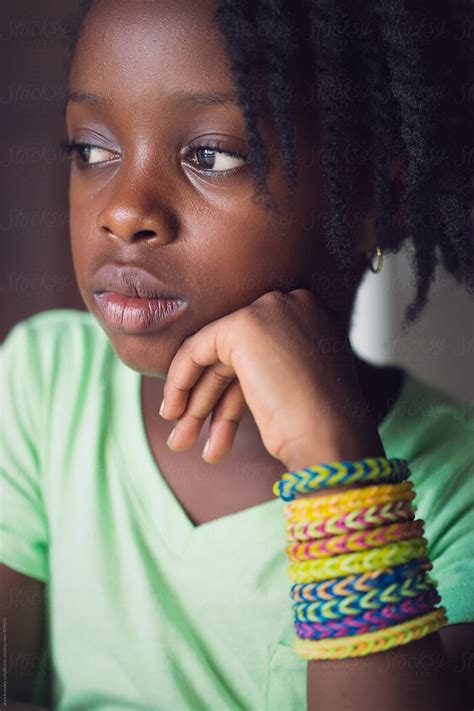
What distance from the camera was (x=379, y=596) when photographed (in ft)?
2.10

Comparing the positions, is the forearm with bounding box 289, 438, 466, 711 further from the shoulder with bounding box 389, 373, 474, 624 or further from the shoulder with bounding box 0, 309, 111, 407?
the shoulder with bounding box 0, 309, 111, 407

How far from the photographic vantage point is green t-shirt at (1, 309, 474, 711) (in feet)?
2.72

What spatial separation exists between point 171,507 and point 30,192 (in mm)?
610

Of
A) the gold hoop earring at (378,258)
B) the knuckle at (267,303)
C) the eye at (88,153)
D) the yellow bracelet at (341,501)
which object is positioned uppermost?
the eye at (88,153)

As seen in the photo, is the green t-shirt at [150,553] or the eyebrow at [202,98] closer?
the eyebrow at [202,98]

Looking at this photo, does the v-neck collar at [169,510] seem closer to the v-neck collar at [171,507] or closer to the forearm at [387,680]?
the v-neck collar at [171,507]

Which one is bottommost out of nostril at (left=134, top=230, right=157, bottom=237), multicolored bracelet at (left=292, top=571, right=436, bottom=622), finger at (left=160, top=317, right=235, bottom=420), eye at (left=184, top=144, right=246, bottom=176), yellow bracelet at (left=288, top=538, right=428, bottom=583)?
multicolored bracelet at (left=292, top=571, right=436, bottom=622)

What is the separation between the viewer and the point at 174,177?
0.72 meters

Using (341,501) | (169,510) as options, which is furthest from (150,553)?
(341,501)

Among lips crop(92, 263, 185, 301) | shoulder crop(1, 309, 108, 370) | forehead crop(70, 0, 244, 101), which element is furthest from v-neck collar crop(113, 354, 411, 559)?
forehead crop(70, 0, 244, 101)

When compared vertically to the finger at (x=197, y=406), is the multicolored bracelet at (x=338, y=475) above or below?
below

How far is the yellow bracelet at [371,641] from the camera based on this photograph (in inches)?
24.9

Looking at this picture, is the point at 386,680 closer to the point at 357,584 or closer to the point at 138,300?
the point at 357,584

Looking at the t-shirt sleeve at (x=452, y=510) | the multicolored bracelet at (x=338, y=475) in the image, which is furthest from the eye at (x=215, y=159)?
the t-shirt sleeve at (x=452, y=510)
